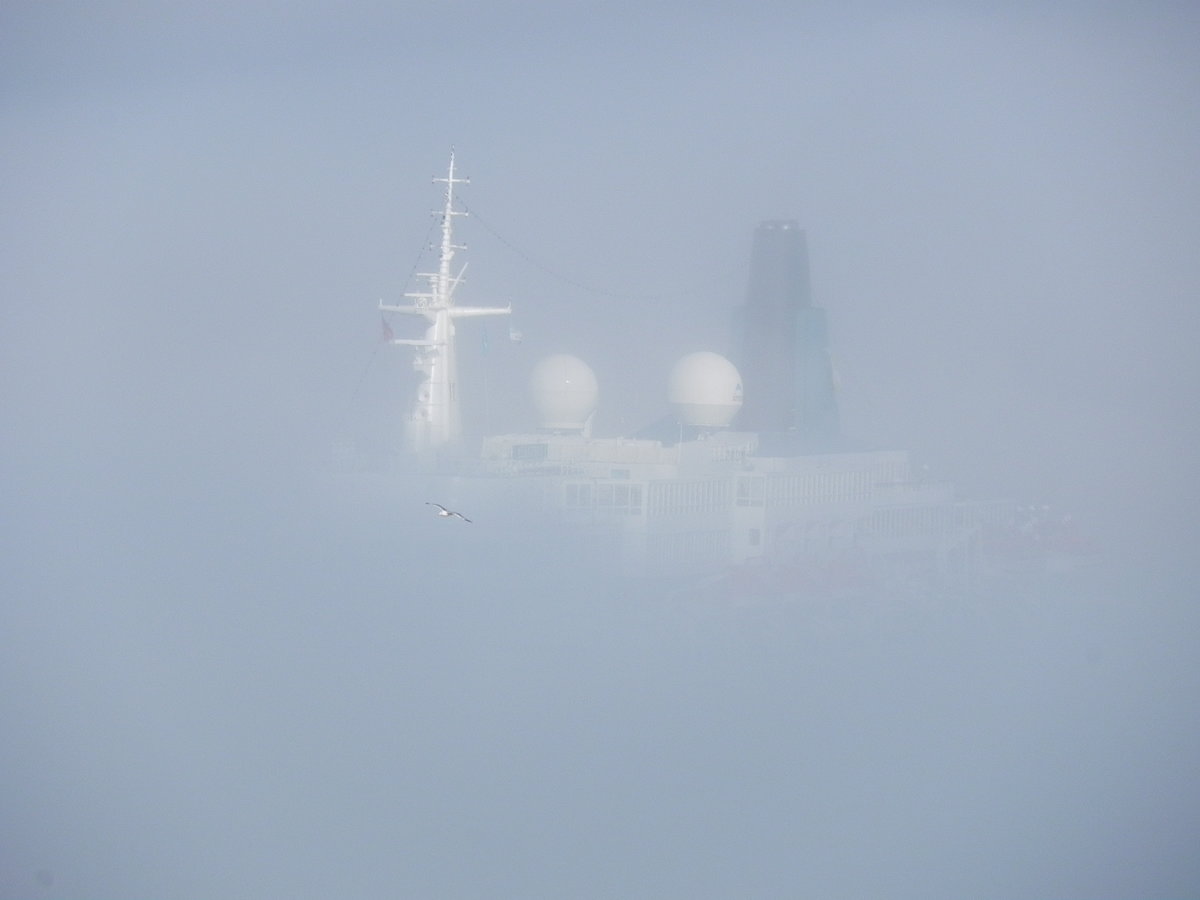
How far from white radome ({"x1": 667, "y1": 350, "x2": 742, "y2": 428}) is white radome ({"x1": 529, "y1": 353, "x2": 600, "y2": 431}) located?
71 centimetres

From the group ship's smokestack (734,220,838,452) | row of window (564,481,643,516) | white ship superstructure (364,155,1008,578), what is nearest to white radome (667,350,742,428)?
white ship superstructure (364,155,1008,578)

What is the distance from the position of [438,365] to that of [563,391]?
3.55 feet

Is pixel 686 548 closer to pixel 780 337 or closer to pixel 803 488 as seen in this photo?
pixel 803 488

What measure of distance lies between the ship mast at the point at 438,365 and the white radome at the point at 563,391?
59cm

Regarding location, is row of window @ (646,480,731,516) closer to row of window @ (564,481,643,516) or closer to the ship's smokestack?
row of window @ (564,481,643,516)

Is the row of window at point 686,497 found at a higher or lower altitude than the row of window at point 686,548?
higher

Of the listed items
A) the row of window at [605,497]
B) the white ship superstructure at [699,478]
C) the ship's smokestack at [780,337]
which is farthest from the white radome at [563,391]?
the ship's smokestack at [780,337]

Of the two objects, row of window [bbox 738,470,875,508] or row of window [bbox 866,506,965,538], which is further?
row of window [bbox 866,506,965,538]

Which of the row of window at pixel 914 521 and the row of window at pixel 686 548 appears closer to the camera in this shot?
the row of window at pixel 686 548

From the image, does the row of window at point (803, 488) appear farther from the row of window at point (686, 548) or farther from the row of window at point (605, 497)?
the row of window at point (605, 497)

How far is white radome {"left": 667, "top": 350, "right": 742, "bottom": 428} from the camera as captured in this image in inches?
450

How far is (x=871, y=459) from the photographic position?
37.6 ft

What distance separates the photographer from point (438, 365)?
1135 centimetres

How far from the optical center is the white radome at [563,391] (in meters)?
11.2
